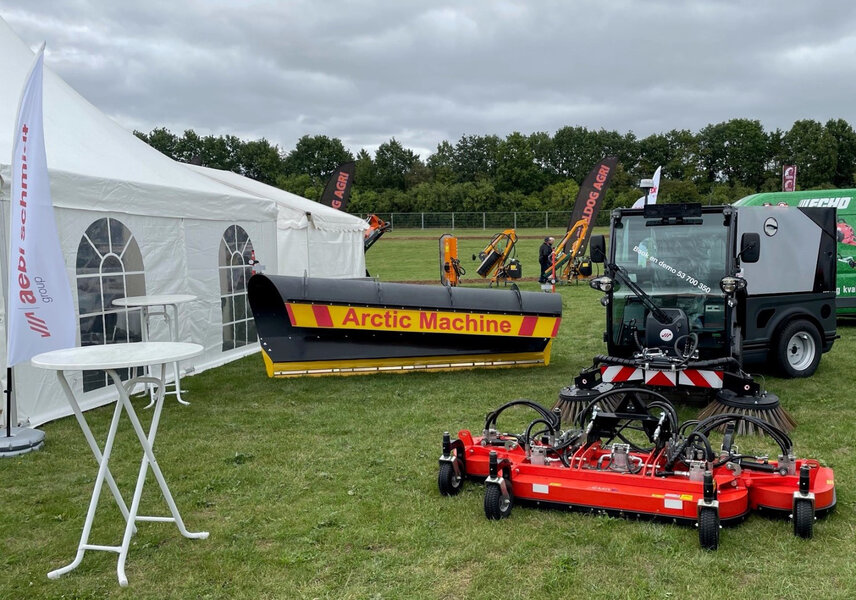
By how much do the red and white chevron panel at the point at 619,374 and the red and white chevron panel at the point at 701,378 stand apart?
35cm

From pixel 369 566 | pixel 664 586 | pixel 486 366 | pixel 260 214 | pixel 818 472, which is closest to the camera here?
pixel 664 586

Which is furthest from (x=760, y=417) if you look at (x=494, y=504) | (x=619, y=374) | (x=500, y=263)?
(x=500, y=263)

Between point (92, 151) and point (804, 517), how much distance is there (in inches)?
283

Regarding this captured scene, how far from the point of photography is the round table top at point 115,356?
125 inches

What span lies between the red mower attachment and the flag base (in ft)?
11.1

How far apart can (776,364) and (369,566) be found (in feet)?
19.3

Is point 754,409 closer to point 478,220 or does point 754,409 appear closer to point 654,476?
point 654,476

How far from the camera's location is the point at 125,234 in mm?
7422

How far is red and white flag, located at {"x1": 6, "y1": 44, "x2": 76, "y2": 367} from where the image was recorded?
4434 mm

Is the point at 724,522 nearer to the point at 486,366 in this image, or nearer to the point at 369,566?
the point at 369,566

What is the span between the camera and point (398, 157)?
6475cm

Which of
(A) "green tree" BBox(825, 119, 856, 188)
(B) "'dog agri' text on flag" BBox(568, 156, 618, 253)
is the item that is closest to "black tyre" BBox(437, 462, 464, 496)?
(B) "'dog agri' text on flag" BBox(568, 156, 618, 253)

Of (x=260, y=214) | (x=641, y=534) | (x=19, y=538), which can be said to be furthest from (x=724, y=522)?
(x=260, y=214)

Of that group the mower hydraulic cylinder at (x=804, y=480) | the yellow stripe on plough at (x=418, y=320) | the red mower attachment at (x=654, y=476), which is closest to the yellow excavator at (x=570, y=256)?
the yellow stripe on plough at (x=418, y=320)
